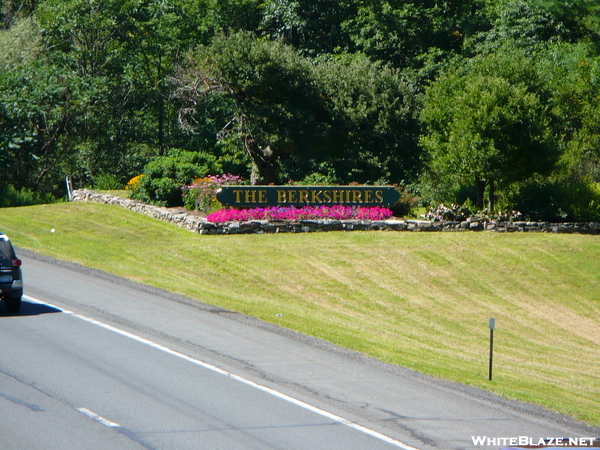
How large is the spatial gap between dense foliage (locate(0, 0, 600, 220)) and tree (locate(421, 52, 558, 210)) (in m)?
0.06

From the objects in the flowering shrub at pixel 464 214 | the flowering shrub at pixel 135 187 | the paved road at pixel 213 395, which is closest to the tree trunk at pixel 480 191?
the flowering shrub at pixel 464 214

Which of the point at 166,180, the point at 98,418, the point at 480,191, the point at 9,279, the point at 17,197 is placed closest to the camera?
the point at 98,418

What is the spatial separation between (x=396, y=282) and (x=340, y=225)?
5478 mm

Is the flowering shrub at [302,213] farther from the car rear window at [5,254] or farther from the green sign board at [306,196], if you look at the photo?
the car rear window at [5,254]

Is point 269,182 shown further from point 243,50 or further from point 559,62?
point 559,62

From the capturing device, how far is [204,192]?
2852cm

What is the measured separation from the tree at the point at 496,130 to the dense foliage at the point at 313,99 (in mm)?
55

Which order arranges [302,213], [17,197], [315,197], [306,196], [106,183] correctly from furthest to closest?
1. [106,183]
2. [17,197]
3. [315,197]
4. [306,196]
5. [302,213]

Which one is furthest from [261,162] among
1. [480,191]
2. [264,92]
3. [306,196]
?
[480,191]

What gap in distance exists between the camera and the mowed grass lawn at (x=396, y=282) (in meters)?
15.9

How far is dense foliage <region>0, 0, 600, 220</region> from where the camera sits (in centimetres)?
2964

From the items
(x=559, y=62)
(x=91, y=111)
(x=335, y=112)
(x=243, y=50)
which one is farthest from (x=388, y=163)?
(x=91, y=111)

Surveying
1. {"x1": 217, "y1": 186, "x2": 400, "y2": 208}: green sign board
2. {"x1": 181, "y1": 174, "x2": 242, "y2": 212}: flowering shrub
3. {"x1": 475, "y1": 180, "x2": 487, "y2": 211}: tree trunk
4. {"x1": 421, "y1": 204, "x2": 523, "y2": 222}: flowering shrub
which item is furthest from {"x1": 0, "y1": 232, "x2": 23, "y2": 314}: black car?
{"x1": 475, "y1": 180, "x2": 487, "y2": 211}: tree trunk

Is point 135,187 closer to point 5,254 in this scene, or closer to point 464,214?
point 464,214
